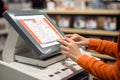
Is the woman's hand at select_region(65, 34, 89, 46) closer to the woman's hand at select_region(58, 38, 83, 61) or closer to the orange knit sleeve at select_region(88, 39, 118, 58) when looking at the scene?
the orange knit sleeve at select_region(88, 39, 118, 58)

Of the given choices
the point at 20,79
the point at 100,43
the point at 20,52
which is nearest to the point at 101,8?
the point at 100,43

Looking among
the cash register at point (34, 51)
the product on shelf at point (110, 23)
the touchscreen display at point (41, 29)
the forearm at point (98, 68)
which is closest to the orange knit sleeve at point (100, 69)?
the forearm at point (98, 68)

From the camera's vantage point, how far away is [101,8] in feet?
8.95

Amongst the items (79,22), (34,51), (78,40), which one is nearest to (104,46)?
(78,40)

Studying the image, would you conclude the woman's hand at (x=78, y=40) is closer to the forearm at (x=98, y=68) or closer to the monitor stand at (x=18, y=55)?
the monitor stand at (x=18, y=55)

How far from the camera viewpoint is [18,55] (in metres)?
1.24

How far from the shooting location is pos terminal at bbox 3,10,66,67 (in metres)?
1.10

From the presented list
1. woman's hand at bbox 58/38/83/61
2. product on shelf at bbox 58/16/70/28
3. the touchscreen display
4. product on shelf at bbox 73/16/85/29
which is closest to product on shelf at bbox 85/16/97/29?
product on shelf at bbox 73/16/85/29

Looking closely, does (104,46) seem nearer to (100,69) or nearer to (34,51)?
(100,69)

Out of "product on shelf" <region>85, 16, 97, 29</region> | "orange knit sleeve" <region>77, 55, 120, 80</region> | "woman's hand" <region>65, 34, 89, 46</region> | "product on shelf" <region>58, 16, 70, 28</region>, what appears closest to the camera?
"orange knit sleeve" <region>77, 55, 120, 80</region>

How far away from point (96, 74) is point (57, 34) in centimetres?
37

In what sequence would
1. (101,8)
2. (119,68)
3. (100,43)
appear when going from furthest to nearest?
(101,8) < (100,43) < (119,68)

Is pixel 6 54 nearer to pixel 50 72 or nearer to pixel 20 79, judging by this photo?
pixel 20 79

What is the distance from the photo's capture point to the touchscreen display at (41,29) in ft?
3.71
